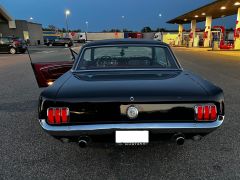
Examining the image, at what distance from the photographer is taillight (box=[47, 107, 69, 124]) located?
2.62 meters

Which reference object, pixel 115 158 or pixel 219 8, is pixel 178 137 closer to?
pixel 115 158

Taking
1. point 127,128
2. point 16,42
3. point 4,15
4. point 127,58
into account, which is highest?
point 4,15

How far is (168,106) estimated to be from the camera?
8.56ft

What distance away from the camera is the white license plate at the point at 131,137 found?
2.62m

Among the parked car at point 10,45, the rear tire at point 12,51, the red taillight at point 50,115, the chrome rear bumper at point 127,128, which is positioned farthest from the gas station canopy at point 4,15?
the chrome rear bumper at point 127,128

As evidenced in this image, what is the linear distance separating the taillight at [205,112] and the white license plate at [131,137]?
55cm

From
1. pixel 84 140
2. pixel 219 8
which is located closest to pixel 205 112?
pixel 84 140

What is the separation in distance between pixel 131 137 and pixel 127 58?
1744 millimetres

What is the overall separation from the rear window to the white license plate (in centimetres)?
137

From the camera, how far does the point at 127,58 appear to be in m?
4.08

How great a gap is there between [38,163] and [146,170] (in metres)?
1.32

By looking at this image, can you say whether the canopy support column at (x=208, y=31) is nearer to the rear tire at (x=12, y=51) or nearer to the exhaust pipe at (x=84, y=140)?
the rear tire at (x=12, y=51)

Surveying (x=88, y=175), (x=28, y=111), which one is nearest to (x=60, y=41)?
(x=28, y=111)

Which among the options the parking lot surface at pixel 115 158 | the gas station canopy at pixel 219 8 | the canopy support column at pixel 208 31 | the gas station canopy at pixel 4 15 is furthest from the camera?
the gas station canopy at pixel 4 15
